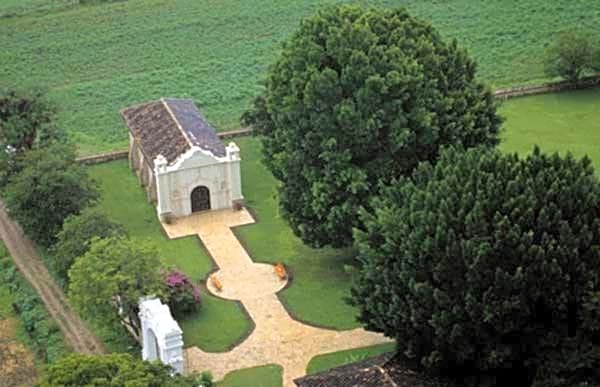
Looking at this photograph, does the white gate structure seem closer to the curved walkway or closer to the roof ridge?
the curved walkway

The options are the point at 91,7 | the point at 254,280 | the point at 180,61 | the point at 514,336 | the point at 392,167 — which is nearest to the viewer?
the point at 514,336

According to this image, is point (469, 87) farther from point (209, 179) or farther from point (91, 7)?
point (91, 7)

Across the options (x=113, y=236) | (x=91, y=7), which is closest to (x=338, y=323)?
(x=113, y=236)

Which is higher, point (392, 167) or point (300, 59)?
point (300, 59)

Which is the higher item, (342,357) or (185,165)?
(185,165)

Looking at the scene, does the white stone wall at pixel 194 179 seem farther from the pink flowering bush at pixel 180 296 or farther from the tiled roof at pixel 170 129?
the pink flowering bush at pixel 180 296

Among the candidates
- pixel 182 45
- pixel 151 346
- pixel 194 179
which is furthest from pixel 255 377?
pixel 182 45

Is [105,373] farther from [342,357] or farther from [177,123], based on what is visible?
[177,123]
